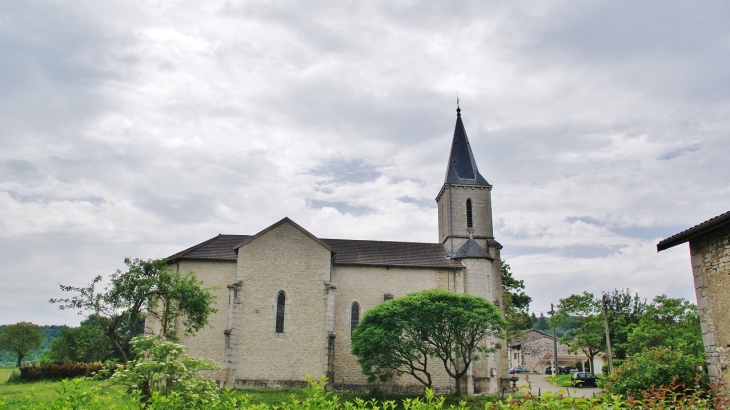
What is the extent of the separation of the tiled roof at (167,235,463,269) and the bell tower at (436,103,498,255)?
1.86 meters

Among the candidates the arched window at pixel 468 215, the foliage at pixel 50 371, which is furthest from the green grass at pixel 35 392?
the arched window at pixel 468 215

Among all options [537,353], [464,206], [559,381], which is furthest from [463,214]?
[537,353]

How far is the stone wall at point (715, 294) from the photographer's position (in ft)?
39.2

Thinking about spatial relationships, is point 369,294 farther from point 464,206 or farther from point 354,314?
point 464,206

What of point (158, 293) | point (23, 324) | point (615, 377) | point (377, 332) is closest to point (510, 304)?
point (377, 332)

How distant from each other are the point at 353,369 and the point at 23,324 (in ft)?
184

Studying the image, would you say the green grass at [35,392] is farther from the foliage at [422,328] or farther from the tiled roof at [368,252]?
the foliage at [422,328]

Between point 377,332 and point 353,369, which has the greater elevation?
point 377,332

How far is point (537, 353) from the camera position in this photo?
231 ft

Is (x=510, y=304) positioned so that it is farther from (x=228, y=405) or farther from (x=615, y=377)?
(x=228, y=405)

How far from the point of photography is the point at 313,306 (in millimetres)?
28812

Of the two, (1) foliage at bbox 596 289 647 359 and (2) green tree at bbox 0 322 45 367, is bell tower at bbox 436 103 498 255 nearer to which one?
(1) foliage at bbox 596 289 647 359

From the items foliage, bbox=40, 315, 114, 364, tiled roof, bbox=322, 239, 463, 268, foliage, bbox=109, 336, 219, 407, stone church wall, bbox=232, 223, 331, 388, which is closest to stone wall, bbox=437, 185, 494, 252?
tiled roof, bbox=322, 239, 463, 268

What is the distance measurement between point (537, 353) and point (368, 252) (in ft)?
160
